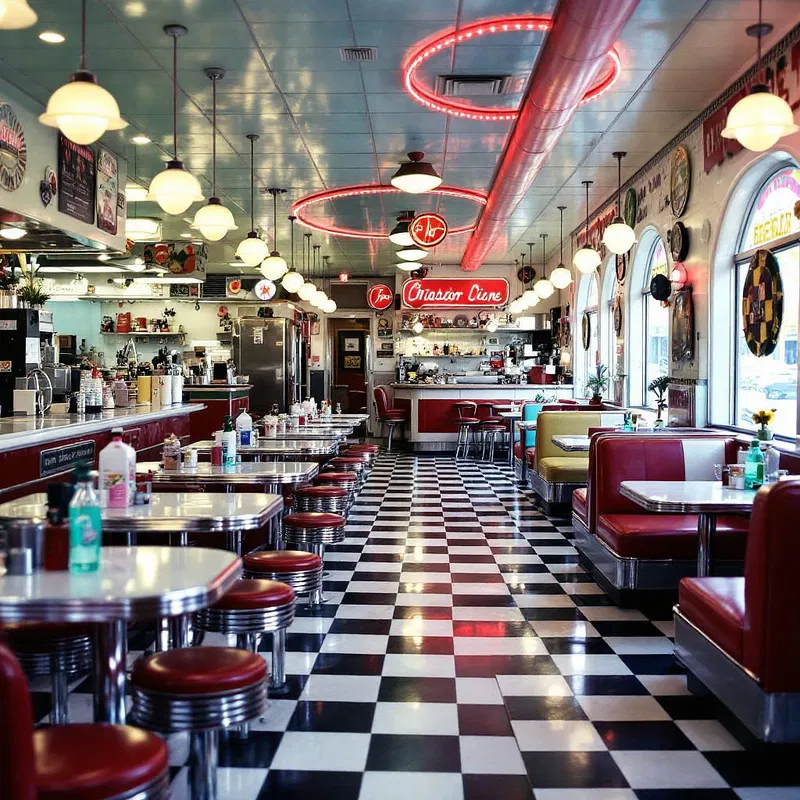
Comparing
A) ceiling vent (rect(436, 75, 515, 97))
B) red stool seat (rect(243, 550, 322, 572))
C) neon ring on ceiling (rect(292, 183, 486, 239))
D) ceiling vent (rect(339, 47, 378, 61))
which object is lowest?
red stool seat (rect(243, 550, 322, 572))

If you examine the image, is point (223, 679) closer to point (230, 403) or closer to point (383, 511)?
point (383, 511)

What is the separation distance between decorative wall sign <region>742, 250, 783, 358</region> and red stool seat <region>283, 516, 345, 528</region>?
374cm

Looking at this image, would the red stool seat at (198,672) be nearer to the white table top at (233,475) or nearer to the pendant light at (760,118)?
the white table top at (233,475)

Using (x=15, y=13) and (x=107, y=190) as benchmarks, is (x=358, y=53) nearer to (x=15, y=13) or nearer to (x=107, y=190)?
(x=15, y=13)

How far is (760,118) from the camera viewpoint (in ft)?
14.6

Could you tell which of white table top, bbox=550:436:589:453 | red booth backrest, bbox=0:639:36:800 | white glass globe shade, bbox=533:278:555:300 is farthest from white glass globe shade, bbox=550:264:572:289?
red booth backrest, bbox=0:639:36:800

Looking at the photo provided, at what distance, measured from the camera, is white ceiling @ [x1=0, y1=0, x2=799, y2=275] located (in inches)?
218

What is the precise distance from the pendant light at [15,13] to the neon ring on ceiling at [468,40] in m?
3.12

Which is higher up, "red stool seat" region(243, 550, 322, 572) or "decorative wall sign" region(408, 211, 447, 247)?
"decorative wall sign" region(408, 211, 447, 247)

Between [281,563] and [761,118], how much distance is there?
11.2 feet

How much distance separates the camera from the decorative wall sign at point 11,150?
259 inches

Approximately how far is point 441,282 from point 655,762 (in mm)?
14121

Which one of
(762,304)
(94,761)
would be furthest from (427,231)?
(94,761)

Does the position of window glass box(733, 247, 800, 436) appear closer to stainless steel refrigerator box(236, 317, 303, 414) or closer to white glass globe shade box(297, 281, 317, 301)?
white glass globe shade box(297, 281, 317, 301)
